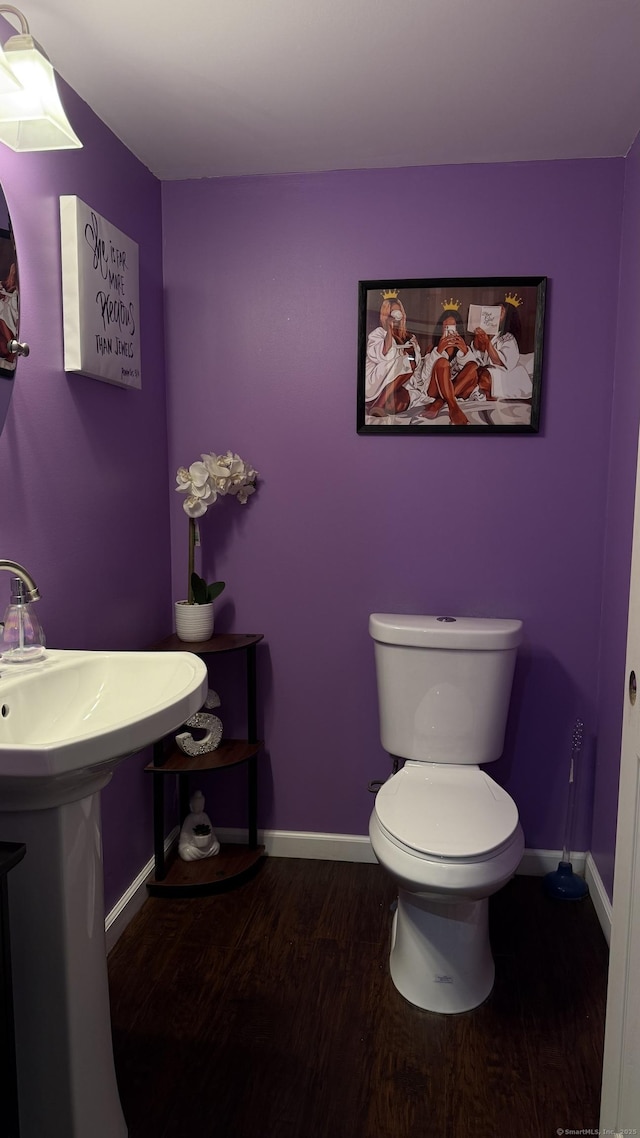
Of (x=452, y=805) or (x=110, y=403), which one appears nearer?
(x=452, y=805)

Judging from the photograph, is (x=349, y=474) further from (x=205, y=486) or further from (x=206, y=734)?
(x=206, y=734)

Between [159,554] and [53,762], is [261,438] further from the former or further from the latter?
[53,762]

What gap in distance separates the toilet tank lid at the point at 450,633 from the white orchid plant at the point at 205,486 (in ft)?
1.88

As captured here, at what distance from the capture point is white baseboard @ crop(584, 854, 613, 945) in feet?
6.75

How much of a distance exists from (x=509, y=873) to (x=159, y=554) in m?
1.41

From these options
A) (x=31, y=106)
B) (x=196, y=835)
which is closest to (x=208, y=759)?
(x=196, y=835)

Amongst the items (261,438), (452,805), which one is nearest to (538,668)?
(452,805)

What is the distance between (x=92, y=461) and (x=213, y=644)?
2.23 ft

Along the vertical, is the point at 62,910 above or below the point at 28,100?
below

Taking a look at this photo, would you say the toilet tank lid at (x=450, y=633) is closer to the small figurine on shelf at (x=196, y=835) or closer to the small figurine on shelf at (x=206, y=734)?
the small figurine on shelf at (x=206, y=734)

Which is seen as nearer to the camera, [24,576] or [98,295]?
[24,576]

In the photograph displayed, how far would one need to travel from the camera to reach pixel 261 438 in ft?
7.76

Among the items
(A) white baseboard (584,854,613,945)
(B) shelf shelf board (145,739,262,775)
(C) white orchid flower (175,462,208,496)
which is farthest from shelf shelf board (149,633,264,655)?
(A) white baseboard (584,854,613,945)

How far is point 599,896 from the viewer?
2.16 metres
